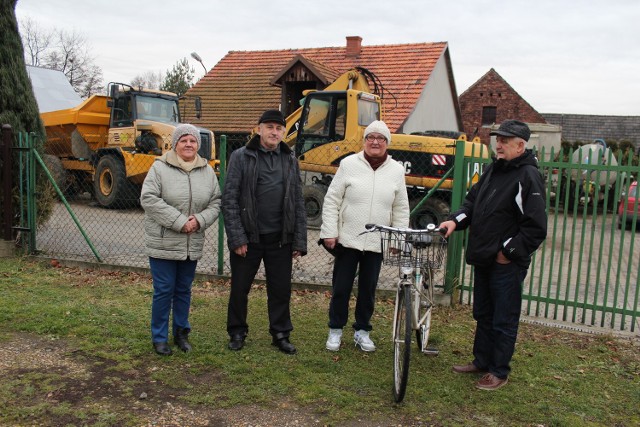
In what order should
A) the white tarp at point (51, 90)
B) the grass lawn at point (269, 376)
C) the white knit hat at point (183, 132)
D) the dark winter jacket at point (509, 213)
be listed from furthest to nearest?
the white tarp at point (51, 90) < the white knit hat at point (183, 132) < the dark winter jacket at point (509, 213) < the grass lawn at point (269, 376)

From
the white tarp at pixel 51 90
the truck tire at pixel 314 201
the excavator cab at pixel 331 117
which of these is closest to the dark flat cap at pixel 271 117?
the excavator cab at pixel 331 117

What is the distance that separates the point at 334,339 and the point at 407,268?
43.7 inches

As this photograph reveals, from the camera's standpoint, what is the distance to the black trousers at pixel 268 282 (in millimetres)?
4562

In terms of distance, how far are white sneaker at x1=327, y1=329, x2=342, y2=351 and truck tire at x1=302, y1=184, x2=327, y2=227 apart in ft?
22.8

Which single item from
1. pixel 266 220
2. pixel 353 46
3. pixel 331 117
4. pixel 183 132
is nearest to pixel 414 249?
pixel 266 220

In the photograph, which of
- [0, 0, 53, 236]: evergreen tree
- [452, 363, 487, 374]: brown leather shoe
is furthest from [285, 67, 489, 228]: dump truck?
[452, 363, 487, 374]: brown leather shoe

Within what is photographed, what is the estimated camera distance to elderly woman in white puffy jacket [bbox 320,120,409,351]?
448 centimetres

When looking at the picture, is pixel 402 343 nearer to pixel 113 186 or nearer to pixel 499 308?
pixel 499 308

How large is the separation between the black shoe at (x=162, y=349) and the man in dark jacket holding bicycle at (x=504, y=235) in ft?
7.76

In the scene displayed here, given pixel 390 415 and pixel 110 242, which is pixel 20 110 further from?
pixel 390 415

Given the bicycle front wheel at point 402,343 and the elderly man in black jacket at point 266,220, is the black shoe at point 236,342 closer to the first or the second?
the elderly man in black jacket at point 266,220

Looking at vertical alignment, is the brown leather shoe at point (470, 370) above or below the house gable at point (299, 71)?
below

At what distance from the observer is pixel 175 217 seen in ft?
14.1

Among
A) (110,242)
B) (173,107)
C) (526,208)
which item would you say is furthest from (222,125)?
(526,208)
